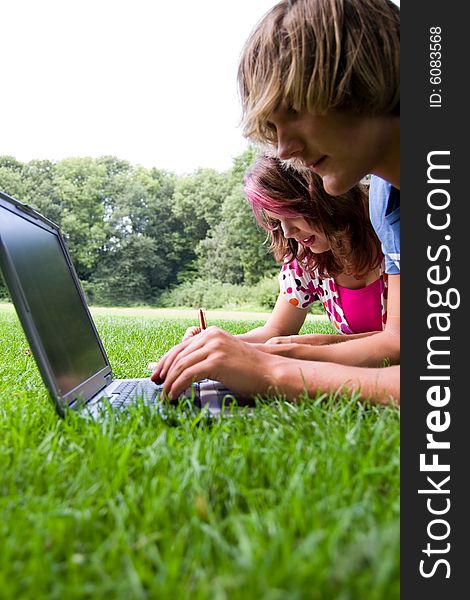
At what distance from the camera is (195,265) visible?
80.6ft

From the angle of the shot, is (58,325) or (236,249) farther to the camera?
(236,249)

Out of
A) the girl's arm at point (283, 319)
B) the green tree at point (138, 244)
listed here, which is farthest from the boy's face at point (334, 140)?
the green tree at point (138, 244)

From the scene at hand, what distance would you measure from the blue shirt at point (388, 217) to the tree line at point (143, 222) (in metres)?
20.1

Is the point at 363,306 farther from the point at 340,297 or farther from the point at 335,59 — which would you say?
the point at 335,59

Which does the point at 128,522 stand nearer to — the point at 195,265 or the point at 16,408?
the point at 16,408

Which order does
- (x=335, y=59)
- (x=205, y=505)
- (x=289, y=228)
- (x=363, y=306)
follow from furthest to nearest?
(x=363, y=306), (x=289, y=228), (x=335, y=59), (x=205, y=505)

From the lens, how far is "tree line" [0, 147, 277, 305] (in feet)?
77.2

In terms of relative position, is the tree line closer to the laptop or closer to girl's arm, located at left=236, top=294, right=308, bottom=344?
girl's arm, located at left=236, top=294, right=308, bottom=344

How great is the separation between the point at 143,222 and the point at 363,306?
963 inches

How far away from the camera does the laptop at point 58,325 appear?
1.23m

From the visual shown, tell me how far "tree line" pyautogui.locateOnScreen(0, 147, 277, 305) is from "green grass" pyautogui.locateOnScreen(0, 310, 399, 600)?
20891 millimetres

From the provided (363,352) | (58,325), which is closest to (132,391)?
(58,325)

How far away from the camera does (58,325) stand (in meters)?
1.47

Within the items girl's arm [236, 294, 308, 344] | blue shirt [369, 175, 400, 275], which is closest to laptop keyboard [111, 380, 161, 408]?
blue shirt [369, 175, 400, 275]
